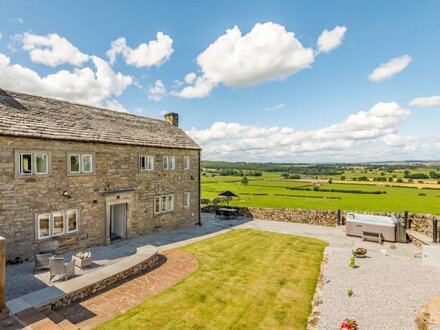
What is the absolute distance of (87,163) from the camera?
15914 millimetres

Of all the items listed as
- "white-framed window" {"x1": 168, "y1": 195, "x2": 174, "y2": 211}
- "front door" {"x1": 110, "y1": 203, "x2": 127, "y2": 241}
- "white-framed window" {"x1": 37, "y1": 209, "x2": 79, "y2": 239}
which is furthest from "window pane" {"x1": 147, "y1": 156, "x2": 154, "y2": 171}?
"white-framed window" {"x1": 37, "y1": 209, "x2": 79, "y2": 239}

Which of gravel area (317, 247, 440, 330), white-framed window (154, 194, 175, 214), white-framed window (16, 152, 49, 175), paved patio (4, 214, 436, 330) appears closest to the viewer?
paved patio (4, 214, 436, 330)

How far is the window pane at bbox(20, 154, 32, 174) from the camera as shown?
1306 centimetres

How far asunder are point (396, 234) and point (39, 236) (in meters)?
24.4

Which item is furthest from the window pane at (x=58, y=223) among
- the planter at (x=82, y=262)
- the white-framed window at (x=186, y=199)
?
the white-framed window at (x=186, y=199)

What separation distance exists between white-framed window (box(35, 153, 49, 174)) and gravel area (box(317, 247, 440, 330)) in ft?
48.8

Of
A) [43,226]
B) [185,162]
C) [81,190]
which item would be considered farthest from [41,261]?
[185,162]

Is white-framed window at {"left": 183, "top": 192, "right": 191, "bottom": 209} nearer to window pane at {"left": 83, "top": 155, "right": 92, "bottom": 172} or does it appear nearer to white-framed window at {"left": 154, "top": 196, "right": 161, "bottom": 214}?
white-framed window at {"left": 154, "top": 196, "right": 161, "bottom": 214}

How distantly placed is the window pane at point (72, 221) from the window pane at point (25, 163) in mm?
3201

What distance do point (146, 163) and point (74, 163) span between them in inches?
216

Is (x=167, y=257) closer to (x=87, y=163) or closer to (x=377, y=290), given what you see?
(x=87, y=163)

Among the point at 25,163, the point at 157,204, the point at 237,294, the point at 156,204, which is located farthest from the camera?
the point at 157,204

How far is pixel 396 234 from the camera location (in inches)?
782

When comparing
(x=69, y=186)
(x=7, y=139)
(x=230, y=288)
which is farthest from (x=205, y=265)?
(x=7, y=139)
